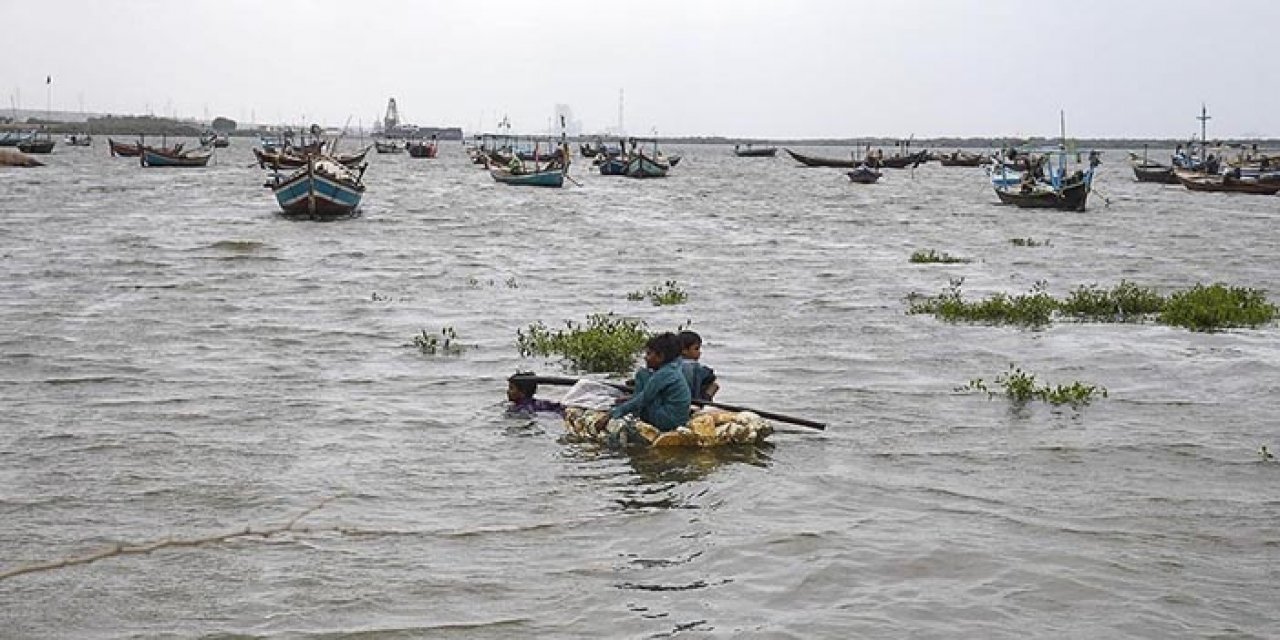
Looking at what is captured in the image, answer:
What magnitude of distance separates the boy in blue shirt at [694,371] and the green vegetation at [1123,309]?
861cm

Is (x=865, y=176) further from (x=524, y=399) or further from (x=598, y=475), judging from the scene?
(x=598, y=475)

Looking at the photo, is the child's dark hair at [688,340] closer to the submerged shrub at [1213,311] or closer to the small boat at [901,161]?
the submerged shrub at [1213,311]

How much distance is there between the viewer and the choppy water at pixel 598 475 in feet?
24.8

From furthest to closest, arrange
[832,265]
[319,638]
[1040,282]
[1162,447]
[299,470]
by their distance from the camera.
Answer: [832,265], [1040,282], [1162,447], [299,470], [319,638]

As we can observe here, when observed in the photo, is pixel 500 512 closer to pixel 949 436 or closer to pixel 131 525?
pixel 131 525

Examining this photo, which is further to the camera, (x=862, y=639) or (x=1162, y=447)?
(x=1162, y=447)

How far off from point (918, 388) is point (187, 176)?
214 ft

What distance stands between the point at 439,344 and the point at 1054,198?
36577 millimetres

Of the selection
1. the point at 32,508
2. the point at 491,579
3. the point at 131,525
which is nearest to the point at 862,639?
the point at 491,579

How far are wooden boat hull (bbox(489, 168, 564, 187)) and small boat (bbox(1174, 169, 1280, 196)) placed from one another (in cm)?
3093

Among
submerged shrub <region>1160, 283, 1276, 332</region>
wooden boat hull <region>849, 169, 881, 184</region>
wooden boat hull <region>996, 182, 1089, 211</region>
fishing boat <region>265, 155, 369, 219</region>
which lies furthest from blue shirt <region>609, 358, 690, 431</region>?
wooden boat hull <region>849, 169, 881, 184</region>

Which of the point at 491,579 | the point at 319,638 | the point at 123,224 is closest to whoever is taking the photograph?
the point at 319,638

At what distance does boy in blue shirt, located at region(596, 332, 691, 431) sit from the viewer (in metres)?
11.2

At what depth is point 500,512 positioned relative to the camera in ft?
31.2
